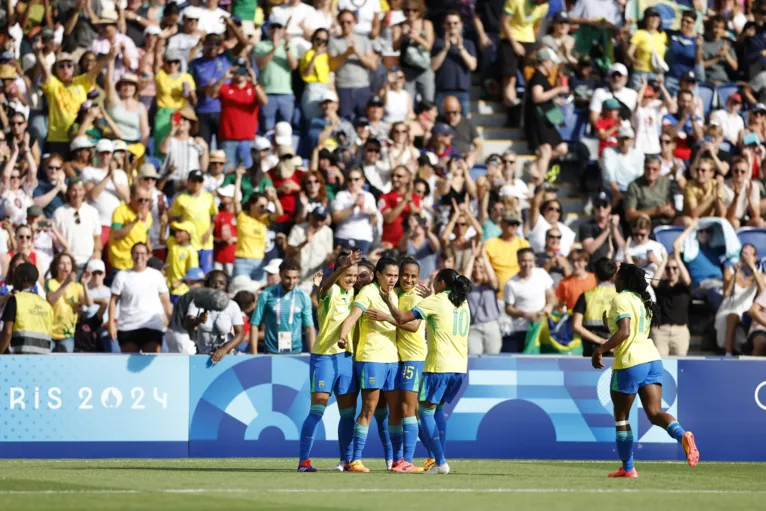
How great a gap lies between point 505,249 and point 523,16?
211 inches

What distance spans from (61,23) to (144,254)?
5755 mm

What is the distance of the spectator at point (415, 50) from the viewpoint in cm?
2256

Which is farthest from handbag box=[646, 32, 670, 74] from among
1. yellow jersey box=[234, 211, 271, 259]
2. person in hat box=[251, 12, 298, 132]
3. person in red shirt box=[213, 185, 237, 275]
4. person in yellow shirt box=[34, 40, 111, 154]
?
person in yellow shirt box=[34, 40, 111, 154]

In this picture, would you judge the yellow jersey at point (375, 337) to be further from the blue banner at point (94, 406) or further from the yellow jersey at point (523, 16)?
the yellow jersey at point (523, 16)

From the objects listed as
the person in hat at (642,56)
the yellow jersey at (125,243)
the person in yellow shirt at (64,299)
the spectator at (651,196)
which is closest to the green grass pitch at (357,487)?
the person in yellow shirt at (64,299)

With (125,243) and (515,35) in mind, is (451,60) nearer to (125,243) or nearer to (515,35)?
(515,35)

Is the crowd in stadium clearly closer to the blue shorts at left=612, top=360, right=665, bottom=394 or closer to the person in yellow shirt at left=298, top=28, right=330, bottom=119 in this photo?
the person in yellow shirt at left=298, top=28, right=330, bottom=119

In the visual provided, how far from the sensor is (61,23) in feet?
72.0

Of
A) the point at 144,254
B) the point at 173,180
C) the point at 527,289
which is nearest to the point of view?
the point at 144,254

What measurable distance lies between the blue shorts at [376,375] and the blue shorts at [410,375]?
0.27ft

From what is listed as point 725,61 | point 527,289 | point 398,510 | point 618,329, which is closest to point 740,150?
point 725,61

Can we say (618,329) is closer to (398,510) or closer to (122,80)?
(398,510)

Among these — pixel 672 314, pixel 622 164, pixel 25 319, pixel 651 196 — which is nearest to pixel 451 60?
pixel 622 164

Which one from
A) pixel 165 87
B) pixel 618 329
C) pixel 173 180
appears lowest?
pixel 618 329
